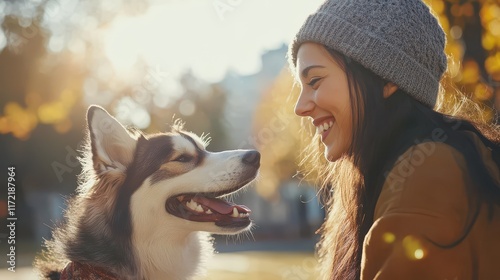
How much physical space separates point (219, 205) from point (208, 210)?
0.32 feet

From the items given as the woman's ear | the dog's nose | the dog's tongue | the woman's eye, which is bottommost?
the dog's tongue

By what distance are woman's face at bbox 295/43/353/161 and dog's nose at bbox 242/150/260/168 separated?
4.70 ft

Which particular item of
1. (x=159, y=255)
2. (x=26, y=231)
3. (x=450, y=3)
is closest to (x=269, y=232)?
(x=26, y=231)

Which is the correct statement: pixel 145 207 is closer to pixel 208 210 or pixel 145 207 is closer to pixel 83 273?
pixel 208 210

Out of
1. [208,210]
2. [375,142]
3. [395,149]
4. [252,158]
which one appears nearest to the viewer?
[395,149]

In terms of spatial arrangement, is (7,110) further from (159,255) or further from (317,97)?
(317,97)

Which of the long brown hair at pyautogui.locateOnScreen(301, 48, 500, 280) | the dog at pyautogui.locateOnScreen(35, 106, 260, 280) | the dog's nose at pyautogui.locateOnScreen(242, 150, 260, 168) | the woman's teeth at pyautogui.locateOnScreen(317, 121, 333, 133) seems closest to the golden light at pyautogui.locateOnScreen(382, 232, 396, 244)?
the long brown hair at pyautogui.locateOnScreen(301, 48, 500, 280)

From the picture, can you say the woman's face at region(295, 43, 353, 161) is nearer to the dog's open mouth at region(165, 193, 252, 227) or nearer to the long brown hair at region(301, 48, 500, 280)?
the long brown hair at region(301, 48, 500, 280)

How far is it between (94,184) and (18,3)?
18171 mm

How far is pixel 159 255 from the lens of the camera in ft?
14.5

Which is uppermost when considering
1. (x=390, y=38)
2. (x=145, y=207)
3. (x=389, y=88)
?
(x=390, y=38)

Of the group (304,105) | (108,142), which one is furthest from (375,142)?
(108,142)

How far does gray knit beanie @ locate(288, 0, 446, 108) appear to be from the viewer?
3068 millimetres

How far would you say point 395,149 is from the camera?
2803 mm
